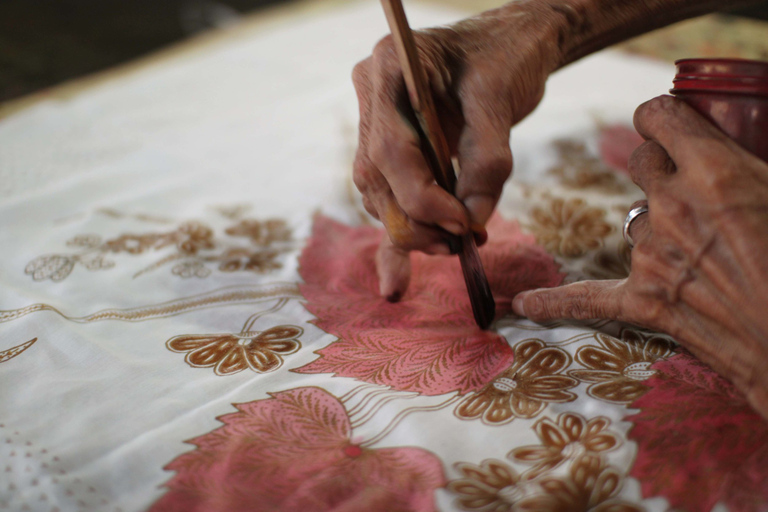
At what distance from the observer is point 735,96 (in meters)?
0.47

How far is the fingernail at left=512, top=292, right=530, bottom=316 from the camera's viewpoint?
61cm

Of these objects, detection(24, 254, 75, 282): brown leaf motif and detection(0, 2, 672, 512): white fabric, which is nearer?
detection(0, 2, 672, 512): white fabric

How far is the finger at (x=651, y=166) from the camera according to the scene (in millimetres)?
508

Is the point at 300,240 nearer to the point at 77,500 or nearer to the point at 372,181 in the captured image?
the point at 372,181

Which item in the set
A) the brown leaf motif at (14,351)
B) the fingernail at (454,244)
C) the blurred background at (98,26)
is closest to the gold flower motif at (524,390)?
the fingernail at (454,244)

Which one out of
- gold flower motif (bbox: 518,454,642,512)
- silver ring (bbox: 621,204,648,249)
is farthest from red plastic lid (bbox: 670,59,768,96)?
gold flower motif (bbox: 518,454,642,512)

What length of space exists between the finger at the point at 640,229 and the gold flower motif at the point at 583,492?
0.67 feet

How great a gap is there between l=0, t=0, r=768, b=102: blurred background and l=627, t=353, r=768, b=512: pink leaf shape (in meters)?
2.68

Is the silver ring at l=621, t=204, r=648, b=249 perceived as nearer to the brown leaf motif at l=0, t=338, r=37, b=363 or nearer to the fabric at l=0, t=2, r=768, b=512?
the fabric at l=0, t=2, r=768, b=512

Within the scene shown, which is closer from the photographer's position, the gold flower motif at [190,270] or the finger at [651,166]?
the finger at [651,166]

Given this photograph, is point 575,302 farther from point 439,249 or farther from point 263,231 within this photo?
point 263,231

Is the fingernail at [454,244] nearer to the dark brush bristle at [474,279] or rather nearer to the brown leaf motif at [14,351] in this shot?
the dark brush bristle at [474,279]

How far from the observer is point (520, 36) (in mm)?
625

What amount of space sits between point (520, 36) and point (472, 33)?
0.18 ft
